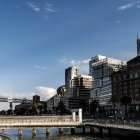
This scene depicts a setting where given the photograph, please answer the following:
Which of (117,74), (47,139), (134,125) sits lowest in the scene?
(47,139)

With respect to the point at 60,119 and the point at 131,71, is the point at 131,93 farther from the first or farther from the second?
the point at 60,119

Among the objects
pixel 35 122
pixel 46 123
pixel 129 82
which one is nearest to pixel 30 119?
pixel 35 122

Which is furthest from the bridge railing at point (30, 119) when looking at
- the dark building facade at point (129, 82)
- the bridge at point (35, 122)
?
the dark building facade at point (129, 82)

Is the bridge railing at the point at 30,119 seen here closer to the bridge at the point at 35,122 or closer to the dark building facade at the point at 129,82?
the bridge at the point at 35,122

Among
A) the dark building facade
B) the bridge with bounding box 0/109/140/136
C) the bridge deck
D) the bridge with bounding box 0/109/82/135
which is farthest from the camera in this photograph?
the dark building facade

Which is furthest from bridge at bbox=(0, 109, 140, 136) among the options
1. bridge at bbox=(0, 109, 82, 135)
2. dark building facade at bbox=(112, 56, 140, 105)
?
dark building facade at bbox=(112, 56, 140, 105)

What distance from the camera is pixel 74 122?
291 ft

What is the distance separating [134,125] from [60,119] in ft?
97.1

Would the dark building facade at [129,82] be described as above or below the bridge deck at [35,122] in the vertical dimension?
above

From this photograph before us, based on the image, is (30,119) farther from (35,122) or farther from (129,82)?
(129,82)

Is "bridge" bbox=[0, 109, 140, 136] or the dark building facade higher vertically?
the dark building facade

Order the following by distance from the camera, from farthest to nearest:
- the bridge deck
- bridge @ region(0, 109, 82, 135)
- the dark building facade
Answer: the dark building facade → bridge @ region(0, 109, 82, 135) → the bridge deck

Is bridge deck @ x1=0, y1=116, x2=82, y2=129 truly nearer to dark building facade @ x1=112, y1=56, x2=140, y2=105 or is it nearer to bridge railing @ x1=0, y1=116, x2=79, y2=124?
bridge railing @ x1=0, y1=116, x2=79, y2=124

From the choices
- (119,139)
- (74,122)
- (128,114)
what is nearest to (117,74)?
(128,114)
